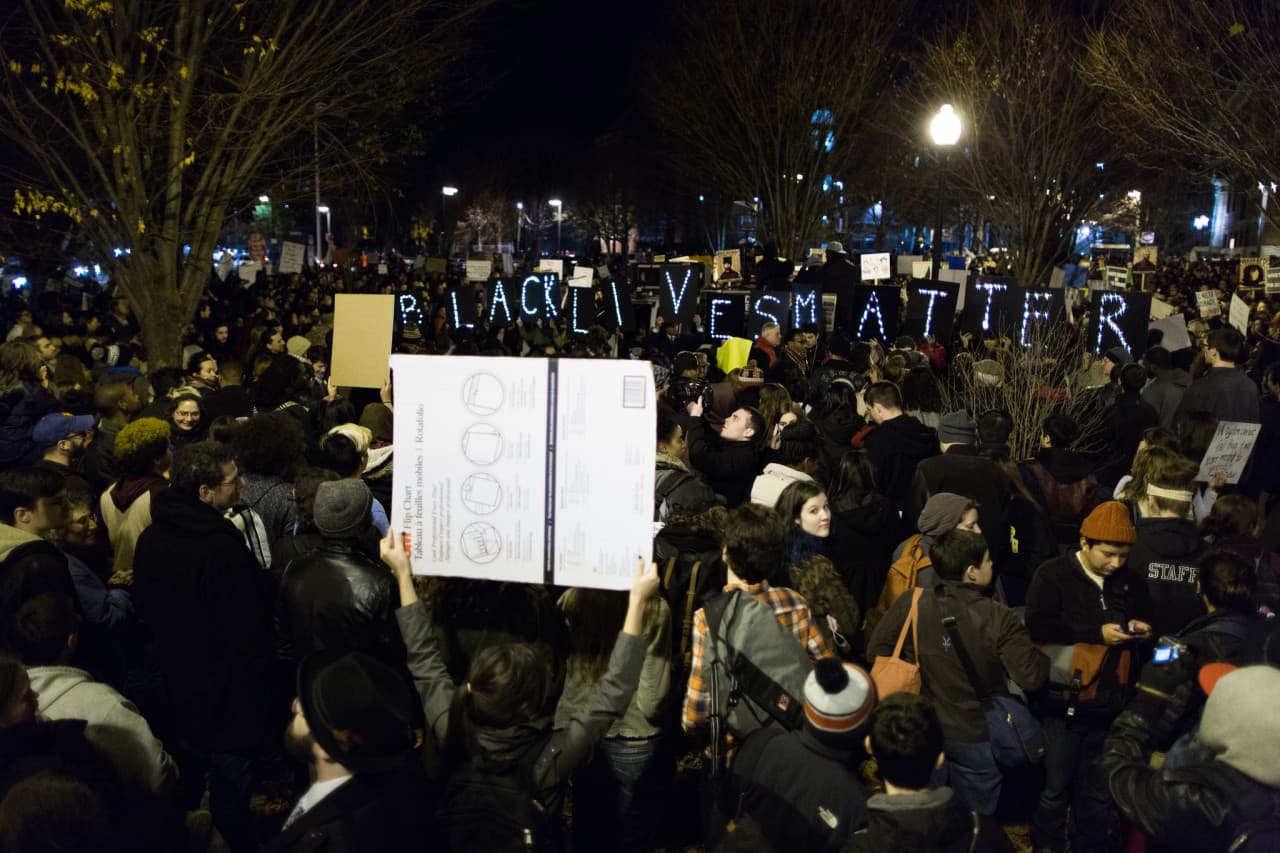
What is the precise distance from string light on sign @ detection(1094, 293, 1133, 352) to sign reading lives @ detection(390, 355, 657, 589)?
9235 millimetres

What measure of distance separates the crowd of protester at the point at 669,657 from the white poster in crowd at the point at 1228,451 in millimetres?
170

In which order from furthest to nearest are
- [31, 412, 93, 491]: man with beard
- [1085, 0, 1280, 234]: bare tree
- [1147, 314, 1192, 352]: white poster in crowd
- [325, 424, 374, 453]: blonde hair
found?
1. [1085, 0, 1280, 234]: bare tree
2. [1147, 314, 1192, 352]: white poster in crowd
3. [31, 412, 93, 491]: man with beard
4. [325, 424, 374, 453]: blonde hair

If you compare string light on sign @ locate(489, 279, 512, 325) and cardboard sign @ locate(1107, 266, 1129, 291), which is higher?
cardboard sign @ locate(1107, 266, 1129, 291)

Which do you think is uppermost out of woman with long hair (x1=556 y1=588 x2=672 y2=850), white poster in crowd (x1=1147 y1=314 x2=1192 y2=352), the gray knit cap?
white poster in crowd (x1=1147 y1=314 x2=1192 y2=352)

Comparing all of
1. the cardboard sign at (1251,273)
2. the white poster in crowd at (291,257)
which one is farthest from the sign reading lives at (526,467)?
the cardboard sign at (1251,273)

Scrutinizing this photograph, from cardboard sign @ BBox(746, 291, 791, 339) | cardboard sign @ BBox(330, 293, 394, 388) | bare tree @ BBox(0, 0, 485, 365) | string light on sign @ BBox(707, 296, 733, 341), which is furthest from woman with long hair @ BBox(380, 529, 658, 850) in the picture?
string light on sign @ BBox(707, 296, 733, 341)

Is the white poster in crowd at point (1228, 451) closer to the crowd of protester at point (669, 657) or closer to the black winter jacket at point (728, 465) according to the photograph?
the crowd of protester at point (669, 657)

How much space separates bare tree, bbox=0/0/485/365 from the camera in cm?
1102

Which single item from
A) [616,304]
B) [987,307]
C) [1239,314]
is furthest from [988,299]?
[616,304]

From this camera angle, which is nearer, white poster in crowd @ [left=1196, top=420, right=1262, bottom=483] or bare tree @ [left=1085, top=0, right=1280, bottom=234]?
white poster in crowd @ [left=1196, top=420, right=1262, bottom=483]

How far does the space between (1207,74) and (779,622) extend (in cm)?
1330

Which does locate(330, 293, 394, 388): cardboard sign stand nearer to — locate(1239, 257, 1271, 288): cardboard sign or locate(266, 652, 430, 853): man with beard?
locate(266, 652, 430, 853): man with beard

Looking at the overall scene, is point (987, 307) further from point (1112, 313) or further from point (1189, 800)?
point (1189, 800)

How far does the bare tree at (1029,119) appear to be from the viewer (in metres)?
20.0
